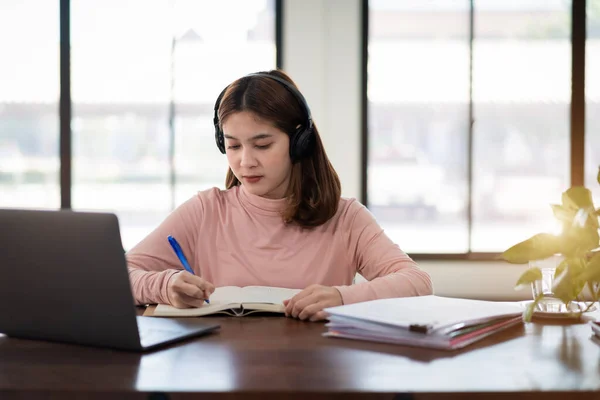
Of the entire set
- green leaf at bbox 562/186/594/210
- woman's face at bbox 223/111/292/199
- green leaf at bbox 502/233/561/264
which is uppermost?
woman's face at bbox 223/111/292/199

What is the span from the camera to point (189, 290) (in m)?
1.29

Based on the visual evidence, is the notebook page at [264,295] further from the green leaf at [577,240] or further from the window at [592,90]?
the window at [592,90]

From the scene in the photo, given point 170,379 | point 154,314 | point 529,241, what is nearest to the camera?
point 170,379

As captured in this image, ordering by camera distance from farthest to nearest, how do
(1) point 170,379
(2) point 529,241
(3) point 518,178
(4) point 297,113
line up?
(3) point 518,178, (4) point 297,113, (2) point 529,241, (1) point 170,379

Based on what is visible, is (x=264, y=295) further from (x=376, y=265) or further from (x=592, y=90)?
(x=592, y=90)

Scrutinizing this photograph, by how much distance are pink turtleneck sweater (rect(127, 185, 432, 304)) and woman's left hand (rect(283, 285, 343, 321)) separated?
36 centimetres

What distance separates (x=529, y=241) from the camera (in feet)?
3.68

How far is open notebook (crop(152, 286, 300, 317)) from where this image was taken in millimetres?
1283

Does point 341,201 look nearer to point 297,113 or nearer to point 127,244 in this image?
point 297,113

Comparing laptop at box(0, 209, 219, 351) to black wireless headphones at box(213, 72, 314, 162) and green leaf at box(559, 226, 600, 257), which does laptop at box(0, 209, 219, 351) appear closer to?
green leaf at box(559, 226, 600, 257)

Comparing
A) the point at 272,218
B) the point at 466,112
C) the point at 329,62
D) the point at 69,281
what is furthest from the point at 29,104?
the point at 69,281

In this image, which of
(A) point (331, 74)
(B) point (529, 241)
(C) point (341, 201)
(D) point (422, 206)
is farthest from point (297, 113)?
(D) point (422, 206)

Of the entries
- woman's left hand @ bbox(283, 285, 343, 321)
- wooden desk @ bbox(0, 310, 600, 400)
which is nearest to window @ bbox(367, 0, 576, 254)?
woman's left hand @ bbox(283, 285, 343, 321)

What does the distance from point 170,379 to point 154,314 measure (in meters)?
0.45
